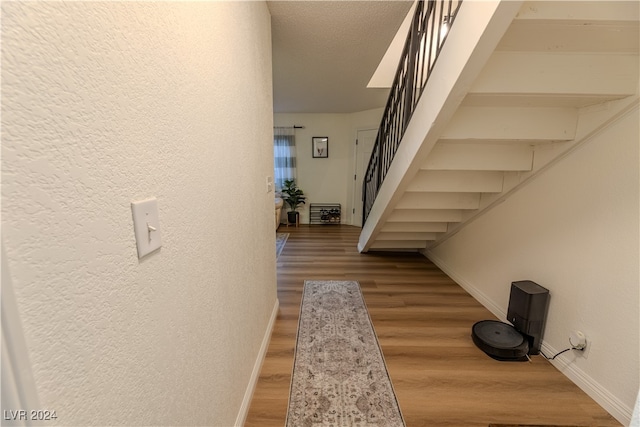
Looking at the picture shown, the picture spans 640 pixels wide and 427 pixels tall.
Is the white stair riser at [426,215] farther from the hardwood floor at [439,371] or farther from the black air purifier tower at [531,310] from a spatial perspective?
the black air purifier tower at [531,310]

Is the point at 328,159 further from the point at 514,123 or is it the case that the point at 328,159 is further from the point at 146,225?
the point at 146,225

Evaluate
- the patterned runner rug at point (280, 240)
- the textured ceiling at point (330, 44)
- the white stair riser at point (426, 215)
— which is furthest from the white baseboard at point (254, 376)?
the textured ceiling at point (330, 44)

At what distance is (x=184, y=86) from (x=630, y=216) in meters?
2.06

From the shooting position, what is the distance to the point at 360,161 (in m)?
5.34

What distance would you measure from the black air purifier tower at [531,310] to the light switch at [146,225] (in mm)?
2171

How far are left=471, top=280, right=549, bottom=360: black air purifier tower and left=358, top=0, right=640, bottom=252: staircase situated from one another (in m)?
0.82

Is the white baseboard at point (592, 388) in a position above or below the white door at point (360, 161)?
below

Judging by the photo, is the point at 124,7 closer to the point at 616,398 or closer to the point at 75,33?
the point at 75,33

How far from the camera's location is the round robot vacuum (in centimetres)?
171

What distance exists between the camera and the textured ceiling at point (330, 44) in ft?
5.82

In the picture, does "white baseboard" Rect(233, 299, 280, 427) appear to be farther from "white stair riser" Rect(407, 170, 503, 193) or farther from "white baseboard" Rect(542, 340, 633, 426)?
"white baseboard" Rect(542, 340, 633, 426)

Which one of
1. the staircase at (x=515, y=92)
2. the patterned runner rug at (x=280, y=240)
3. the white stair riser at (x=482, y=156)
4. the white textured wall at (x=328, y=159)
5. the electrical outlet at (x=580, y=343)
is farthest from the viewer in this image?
the white textured wall at (x=328, y=159)

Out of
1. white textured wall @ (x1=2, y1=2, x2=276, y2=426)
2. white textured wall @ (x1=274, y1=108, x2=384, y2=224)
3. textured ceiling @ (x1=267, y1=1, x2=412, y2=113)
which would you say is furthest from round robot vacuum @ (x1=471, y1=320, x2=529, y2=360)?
white textured wall @ (x1=274, y1=108, x2=384, y2=224)

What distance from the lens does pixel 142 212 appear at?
57 centimetres
